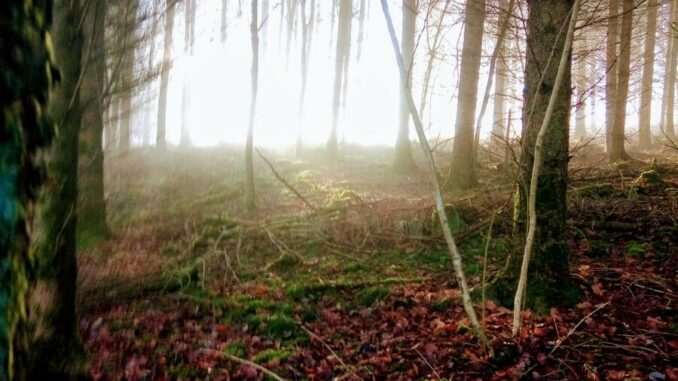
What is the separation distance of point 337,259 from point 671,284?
4607 mm

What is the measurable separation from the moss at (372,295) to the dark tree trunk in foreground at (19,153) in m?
4.79

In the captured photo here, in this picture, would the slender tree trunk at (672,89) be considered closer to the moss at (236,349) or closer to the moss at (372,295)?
the moss at (372,295)

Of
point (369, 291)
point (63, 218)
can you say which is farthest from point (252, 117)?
point (63, 218)

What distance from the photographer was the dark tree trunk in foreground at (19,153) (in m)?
1.37

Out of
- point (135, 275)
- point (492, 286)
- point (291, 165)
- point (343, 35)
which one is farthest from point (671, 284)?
point (343, 35)

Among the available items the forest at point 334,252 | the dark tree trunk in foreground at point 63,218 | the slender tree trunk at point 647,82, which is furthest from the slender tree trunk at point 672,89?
the dark tree trunk in foreground at point 63,218

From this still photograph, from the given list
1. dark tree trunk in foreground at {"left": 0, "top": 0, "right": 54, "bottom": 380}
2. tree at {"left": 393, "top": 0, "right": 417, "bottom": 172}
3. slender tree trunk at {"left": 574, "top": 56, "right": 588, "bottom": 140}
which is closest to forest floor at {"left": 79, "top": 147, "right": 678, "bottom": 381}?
slender tree trunk at {"left": 574, "top": 56, "right": 588, "bottom": 140}

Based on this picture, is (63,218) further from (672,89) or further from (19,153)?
(672,89)

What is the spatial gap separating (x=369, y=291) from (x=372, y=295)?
0.09 metres

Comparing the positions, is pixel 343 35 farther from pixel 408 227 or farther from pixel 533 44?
pixel 533 44

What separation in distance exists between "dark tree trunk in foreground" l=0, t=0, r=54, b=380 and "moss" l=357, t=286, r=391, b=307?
4.79 meters

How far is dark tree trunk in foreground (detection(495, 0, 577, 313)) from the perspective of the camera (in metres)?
4.65

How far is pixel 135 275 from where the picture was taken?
701cm

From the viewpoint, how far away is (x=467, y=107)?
36.3ft
